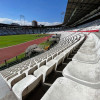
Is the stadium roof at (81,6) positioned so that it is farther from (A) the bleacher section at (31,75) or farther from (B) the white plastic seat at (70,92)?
(B) the white plastic seat at (70,92)

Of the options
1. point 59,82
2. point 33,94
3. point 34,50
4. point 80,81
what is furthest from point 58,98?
point 34,50

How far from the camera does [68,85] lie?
92 cm

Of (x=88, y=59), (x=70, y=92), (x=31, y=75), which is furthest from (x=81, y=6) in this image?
(x=70, y=92)

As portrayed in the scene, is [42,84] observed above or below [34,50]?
above

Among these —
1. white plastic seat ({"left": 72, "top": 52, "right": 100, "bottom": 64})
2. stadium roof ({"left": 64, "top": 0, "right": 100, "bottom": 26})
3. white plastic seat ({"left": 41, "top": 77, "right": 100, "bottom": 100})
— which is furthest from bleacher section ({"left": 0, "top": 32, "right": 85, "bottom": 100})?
stadium roof ({"left": 64, "top": 0, "right": 100, "bottom": 26})

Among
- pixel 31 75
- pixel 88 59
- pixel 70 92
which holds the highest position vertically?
pixel 88 59

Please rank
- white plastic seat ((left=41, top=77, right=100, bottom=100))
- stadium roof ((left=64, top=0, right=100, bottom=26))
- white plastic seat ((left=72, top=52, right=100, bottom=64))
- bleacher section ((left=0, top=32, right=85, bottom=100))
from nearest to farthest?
white plastic seat ((left=41, top=77, right=100, bottom=100)) < bleacher section ((left=0, top=32, right=85, bottom=100)) < white plastic seat ((left=72, top=52, right=100, bottom=64)) < stadium roof ((left=64, top=0, right=100, bottom=26))

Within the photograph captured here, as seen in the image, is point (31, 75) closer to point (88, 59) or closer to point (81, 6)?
point (88, 59)

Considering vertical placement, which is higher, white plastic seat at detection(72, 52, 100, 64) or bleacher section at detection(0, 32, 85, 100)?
white plastic seat at detection(72, 52, 100, 64)

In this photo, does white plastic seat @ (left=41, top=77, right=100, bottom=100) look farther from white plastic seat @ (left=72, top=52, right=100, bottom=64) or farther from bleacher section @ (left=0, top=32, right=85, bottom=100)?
white plastic seat @ (left=72, top=52, right=100, bottom=64)

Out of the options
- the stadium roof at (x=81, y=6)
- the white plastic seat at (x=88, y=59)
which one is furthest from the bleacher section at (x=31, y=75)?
the stadium roof at (x=81, y=6)

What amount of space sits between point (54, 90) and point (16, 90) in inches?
26.0

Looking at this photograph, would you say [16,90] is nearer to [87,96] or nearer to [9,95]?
[9,95]

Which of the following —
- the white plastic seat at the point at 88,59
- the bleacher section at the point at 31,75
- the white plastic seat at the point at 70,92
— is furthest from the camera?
the white plastic seat at the point at 88,59
